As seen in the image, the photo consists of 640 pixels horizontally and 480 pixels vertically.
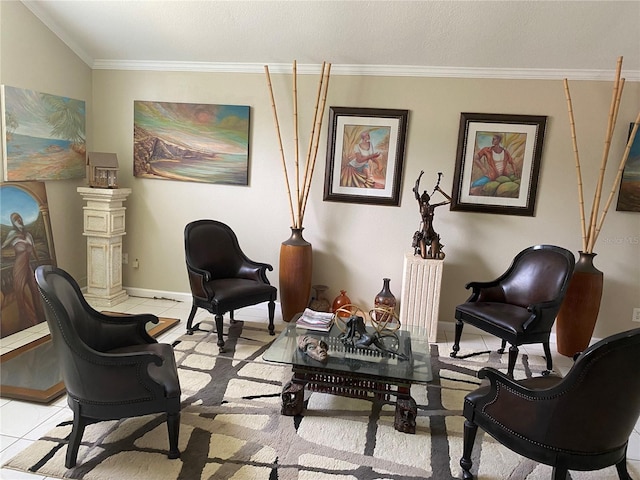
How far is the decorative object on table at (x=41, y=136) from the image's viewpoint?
359 cm

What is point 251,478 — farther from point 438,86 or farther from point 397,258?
point 438,86

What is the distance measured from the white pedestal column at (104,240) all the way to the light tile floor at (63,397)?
0.70ft

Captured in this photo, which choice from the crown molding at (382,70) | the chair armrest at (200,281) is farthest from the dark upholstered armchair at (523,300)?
the chair armrest at (200,281)

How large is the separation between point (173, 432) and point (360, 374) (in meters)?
1.01

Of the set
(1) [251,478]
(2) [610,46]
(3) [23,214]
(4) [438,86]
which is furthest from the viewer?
(4) [438,86]

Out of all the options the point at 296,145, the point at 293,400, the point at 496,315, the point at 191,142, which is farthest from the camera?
the point at 191,142

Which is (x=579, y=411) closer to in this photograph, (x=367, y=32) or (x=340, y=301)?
(x=340, y=301)

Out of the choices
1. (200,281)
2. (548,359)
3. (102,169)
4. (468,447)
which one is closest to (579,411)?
(468,447)

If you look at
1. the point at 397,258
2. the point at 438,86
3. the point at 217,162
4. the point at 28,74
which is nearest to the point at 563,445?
the point at 397,258

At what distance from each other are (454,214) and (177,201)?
2.72 meters

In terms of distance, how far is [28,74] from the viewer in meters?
3.77

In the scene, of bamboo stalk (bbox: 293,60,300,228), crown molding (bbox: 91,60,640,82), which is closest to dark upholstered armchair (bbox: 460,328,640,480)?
bamboo stalk (bbox: 293,60,300,228)

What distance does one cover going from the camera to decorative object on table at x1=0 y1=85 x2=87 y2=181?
3.59 meters

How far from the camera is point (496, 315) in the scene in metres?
3.38
